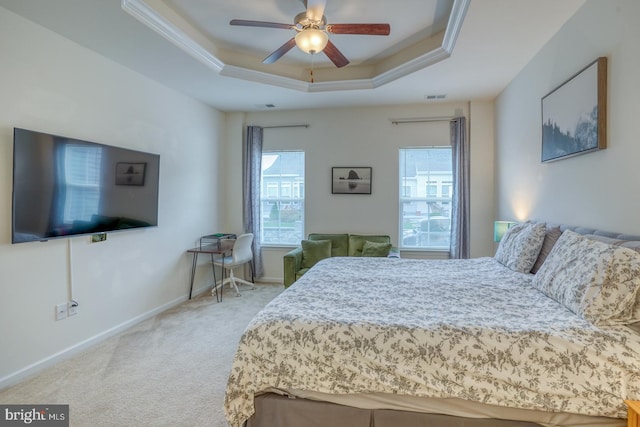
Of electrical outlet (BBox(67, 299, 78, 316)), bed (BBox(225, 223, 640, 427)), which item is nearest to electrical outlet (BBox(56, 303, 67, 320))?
electrical outlet (BBox(67, 299, 78, 316))

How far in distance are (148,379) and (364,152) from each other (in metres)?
3.80

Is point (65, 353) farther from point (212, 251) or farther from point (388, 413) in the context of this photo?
point (388, 413)

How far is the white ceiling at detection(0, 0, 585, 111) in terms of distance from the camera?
2.44m

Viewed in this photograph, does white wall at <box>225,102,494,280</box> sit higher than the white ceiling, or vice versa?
the white ceiling

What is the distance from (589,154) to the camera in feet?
7.50

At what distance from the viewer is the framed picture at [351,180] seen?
4.82 meters

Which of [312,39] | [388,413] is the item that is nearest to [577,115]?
[312,39]

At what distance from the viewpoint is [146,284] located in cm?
363

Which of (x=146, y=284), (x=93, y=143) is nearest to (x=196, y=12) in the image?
(x=93, y=143)

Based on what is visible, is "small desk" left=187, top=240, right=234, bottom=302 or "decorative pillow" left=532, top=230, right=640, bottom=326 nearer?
"decorative pillow" left=532, top=230, right=640, bottom=326

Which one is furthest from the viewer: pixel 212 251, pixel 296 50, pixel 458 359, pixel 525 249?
pixel 212 251

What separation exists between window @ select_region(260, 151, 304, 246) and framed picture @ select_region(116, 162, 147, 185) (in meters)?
2.02

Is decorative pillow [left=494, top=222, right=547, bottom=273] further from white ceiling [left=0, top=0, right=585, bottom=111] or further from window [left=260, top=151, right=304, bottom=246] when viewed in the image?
window [left=260, top=151, right=304, bottom=246]

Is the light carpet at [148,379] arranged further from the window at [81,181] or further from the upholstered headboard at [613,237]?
the upholstered headboard at [613,237]
